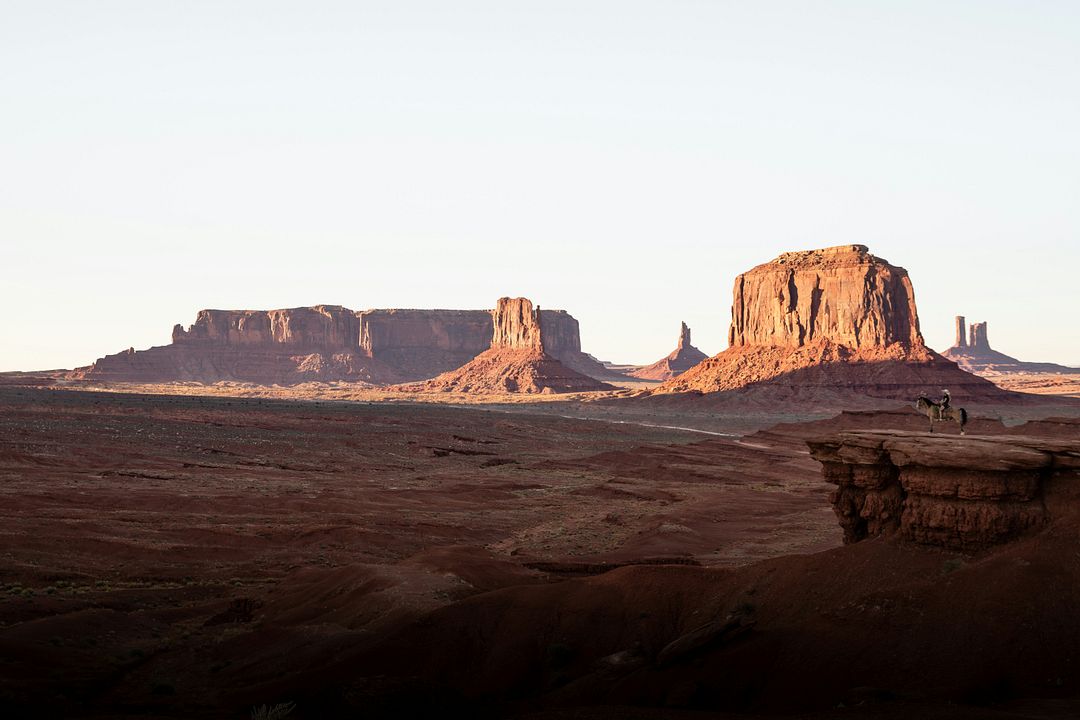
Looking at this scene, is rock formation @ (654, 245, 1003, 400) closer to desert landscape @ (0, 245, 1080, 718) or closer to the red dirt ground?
desert landscape @ (0, 245, 1080, 718)

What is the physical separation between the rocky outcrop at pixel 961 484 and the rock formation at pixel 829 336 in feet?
Answer: 357

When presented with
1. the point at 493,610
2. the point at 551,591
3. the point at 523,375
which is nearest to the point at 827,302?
the point at 523,375

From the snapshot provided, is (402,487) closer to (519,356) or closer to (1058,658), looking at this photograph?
(1058,658)

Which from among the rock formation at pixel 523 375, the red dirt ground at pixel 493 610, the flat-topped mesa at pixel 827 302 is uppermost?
the flat-topped mesa at pixel 827 302

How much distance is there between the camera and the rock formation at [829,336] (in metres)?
128

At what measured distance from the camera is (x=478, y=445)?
2945 inches

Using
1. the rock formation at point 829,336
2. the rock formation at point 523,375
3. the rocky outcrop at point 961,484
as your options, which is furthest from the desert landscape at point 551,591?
the rock formation at point 523,375

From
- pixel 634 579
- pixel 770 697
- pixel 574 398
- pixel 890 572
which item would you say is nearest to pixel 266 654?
pixel 634 579

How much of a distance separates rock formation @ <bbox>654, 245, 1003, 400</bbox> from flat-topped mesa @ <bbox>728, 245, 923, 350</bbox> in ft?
0.45

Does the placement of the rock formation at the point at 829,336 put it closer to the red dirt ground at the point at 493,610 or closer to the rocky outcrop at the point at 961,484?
the red dirt ground at the point at 493,610

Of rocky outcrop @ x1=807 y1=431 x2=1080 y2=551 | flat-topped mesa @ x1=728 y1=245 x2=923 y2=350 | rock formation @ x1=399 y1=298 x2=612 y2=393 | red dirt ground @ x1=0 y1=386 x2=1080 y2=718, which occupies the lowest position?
red dirt ground @ x1=0 y1=386 x2=1080 y2=718

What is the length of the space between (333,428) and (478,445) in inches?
563

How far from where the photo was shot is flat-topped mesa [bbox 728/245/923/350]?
137m

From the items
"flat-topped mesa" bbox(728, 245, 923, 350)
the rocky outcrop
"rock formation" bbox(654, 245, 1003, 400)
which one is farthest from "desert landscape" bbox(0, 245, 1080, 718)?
"flat-topped mesa" bbox(728, 245, 923, 350)
